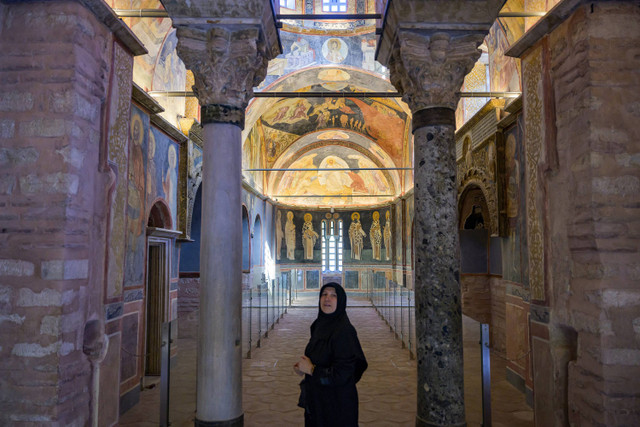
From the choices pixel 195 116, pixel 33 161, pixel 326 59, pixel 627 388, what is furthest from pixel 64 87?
pixel 326 59

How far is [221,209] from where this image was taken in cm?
488

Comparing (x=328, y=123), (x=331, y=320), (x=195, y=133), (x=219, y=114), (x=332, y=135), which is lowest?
(x=331, y=320)

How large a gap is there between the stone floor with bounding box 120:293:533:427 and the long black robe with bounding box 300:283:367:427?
231 cm

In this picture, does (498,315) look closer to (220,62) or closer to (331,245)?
(220,62)

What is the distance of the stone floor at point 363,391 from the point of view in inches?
233

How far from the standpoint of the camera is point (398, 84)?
5586mm

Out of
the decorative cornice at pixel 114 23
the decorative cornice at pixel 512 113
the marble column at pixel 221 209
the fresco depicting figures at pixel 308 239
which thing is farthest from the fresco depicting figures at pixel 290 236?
the marble column at pixel 221 209

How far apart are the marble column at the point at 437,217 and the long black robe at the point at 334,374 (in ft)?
4.46

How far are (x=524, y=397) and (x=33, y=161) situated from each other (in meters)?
7.25

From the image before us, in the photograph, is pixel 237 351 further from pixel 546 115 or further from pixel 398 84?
pixel 546 115

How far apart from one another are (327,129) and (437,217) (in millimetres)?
16797

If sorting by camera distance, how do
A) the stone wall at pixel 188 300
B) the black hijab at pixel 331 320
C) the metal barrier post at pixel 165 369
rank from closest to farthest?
the black hijab at pixel 331 320
the metal barrier post at pixel 165 369
the stone wall at pixel 188 300

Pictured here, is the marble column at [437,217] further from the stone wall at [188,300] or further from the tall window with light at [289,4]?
the tall window with light at [289,4]

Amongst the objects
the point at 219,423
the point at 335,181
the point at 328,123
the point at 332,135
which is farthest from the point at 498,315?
the point at 335,181
